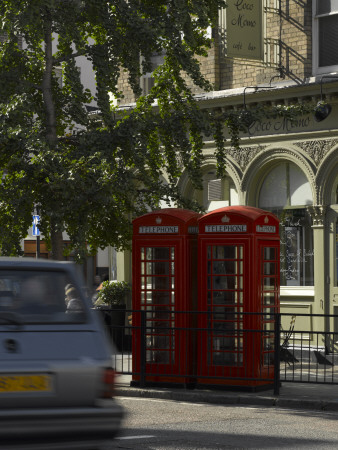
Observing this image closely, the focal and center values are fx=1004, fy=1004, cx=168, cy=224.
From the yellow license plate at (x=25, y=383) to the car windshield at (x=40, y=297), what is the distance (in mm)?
502

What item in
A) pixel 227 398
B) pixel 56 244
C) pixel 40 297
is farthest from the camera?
pixel 56 244

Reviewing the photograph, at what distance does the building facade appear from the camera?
19562mm

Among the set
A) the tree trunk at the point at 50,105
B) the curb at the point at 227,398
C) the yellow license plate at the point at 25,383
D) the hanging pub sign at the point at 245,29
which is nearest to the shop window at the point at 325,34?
the hanging pub sign at the point at 245,29

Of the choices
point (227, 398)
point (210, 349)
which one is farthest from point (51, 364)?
point (210, 349)

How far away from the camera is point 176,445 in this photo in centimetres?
975

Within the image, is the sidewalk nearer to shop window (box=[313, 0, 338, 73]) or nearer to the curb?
the curb

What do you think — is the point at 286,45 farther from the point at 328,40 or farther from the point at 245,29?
the point at 245,29

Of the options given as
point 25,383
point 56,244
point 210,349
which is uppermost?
point 56,244

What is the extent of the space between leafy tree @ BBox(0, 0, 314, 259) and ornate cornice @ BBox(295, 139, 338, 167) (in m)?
3.45

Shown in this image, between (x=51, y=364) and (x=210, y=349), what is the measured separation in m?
7.28

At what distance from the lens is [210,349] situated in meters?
14.4

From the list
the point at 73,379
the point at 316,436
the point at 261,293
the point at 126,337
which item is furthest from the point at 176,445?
the point at 126,337

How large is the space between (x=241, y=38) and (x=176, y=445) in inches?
450

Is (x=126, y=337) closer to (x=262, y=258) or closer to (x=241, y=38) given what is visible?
(x=262, y=258)
